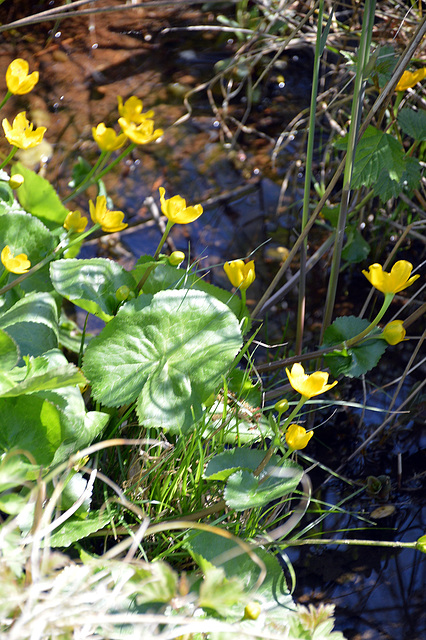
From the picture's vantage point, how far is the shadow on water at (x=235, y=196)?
112cm

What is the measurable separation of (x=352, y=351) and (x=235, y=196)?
3.37 ft

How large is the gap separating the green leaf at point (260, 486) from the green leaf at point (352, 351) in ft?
0.76

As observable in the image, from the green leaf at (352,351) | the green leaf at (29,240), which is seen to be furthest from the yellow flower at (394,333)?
the green leaf at (29,240)

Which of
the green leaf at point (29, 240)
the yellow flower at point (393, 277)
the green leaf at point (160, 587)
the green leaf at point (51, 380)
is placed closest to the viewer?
the green leaf at point (160, 587)

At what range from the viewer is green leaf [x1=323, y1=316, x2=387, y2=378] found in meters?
1.06

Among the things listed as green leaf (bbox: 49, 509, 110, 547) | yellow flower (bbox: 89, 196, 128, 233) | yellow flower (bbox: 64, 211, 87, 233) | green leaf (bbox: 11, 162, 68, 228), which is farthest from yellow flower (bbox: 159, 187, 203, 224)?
green leaf (bbox: 49, 509, 110, 547)

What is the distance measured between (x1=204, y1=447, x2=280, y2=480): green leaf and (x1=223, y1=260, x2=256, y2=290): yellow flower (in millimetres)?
319

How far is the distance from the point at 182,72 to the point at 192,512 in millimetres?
1870

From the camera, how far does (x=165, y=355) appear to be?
3.32 feet

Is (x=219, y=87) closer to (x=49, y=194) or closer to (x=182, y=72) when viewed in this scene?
(x=182, y=72)

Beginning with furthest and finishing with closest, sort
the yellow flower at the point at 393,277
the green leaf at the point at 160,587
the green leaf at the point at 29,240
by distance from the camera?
1. the green leaf at the point at 29,240
2. the yellow flower at the point at 393,277
3. the green leaf at the point at 160,587

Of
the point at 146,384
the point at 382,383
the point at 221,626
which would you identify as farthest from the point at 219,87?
the point at 221,626

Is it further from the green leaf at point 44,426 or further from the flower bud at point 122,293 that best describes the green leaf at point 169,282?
the green leaf at point 44,426

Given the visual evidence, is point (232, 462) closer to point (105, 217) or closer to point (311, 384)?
point (311, 384)
